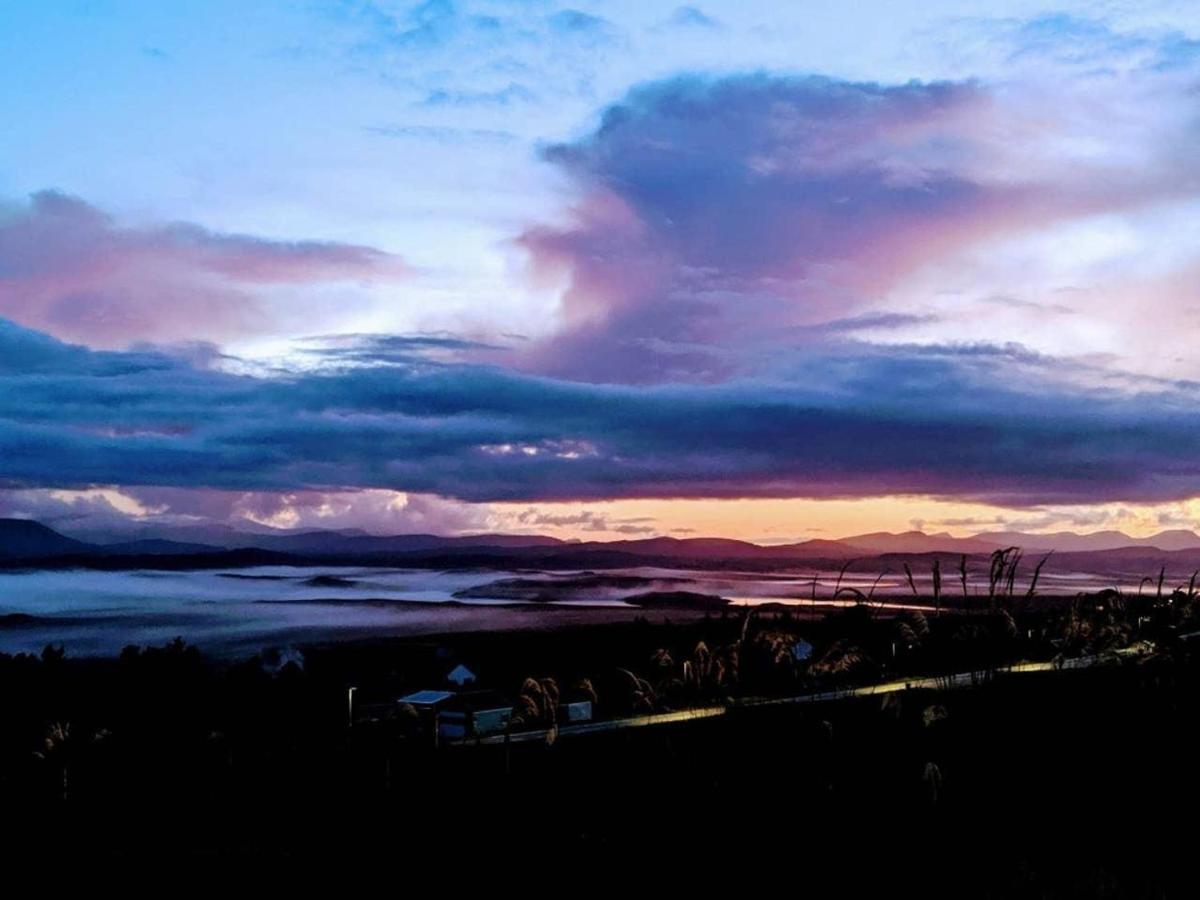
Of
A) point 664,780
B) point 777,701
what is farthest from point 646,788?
point 777,701

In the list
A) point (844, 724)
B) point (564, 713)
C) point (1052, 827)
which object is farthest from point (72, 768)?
point (1052, 827)

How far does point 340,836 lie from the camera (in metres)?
7.53

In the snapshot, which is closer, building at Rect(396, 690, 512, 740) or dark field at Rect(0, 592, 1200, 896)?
dark field at Rect(0, 592, 1200, 896)

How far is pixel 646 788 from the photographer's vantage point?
26.8 feet

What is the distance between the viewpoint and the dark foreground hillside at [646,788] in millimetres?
7121

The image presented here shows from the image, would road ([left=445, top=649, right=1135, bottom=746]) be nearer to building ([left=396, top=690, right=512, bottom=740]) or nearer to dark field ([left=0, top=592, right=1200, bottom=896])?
dark field ([left=0, top=592, right=1200, bottom=896])

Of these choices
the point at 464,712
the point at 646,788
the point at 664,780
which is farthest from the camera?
the point at 464,712

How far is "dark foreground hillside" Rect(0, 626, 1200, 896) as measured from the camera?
A: 280 inches

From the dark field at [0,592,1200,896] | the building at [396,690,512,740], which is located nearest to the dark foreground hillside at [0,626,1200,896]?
the dark field at [0,592,1200,896]

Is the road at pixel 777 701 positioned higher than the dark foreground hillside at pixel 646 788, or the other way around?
the road at pixel 777 701

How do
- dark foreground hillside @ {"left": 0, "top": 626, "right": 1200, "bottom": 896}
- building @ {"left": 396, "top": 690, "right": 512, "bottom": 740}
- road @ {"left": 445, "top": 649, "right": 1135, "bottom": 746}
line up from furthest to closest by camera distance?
building @ {"left": 396, "top": 690, "right": 512, "bottom": 740} → road @ {"left": 445, "top": 649, "right": 1135, "bottom": 746} → dark foreground hillside @ {"left": 0, "top": 626, "right": 1200, "bottom": 896}

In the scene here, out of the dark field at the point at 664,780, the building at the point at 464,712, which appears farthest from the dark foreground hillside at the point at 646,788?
the building at the point at 464,712

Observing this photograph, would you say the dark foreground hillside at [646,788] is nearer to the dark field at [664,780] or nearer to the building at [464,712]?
the dark field at [664,780]

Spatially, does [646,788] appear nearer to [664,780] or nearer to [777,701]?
[664,780]
